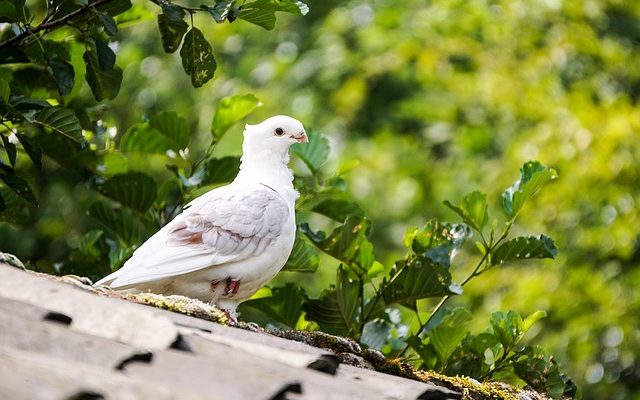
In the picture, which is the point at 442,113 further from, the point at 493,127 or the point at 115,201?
the point at 115,201

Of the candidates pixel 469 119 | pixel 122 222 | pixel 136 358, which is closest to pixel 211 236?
pixel 122 222

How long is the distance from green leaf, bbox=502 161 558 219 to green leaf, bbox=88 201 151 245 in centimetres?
185

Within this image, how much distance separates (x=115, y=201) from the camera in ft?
20.0

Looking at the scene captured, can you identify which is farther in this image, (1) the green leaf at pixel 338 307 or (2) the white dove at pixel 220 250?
(1) the green leaf at pixel 338 307

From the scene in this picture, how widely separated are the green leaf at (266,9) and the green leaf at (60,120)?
80 cm

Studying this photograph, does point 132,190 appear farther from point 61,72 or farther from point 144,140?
point 61,72

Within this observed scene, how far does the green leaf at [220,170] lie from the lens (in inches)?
234

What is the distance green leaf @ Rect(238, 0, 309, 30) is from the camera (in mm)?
4691

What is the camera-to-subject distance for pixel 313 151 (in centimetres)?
602

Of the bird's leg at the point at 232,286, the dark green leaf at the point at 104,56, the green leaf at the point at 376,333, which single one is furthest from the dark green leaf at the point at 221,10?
the green leaf at the point at 376,333

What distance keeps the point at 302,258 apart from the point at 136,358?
3136 mm

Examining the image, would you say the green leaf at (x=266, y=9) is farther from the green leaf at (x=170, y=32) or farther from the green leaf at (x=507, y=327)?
the green leaf at (x=507, y=327)

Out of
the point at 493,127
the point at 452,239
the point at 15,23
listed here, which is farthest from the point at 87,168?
the point at 493,127

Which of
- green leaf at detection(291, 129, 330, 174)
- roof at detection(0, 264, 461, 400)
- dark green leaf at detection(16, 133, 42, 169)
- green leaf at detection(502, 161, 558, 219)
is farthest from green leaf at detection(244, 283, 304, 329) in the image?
roof at detection(0, 264, 461, 400)
